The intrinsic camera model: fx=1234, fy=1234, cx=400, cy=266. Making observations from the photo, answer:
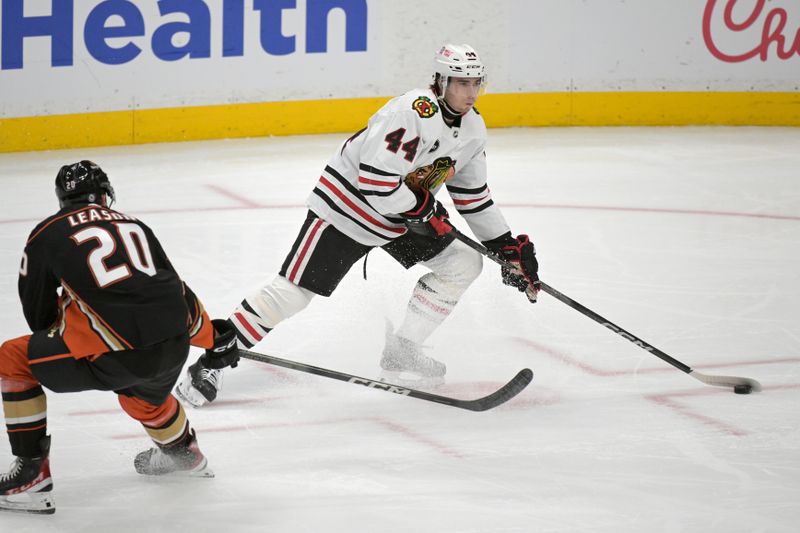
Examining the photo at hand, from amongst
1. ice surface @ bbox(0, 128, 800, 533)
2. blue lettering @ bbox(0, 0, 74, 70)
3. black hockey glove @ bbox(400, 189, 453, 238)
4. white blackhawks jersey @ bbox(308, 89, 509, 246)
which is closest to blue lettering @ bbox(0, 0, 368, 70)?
blue lettering @ bbox(0, 0, 74, 70)

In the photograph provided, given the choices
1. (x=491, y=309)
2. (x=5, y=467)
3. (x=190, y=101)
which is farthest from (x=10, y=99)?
(x=5, y=467)

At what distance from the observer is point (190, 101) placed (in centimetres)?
730

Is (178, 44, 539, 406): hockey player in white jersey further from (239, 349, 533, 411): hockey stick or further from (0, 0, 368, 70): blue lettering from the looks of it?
(0, 0, 368, 70): blue lettering

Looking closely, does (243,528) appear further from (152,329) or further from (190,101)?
(190,101)

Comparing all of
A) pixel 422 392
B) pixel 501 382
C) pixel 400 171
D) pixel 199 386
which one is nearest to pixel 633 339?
pixel 501 382

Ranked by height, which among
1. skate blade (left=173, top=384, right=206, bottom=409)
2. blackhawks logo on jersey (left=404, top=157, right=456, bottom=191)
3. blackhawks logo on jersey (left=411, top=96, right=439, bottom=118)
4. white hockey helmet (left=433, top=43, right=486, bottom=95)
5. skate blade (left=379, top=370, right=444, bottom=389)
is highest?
white hockey helmet (left=433, top=43, right=486, bottom=95)

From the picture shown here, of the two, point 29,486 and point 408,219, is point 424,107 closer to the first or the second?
point 408,219

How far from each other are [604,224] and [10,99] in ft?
10.9

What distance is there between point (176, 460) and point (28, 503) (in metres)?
0.35

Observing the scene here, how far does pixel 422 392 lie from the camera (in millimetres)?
3379

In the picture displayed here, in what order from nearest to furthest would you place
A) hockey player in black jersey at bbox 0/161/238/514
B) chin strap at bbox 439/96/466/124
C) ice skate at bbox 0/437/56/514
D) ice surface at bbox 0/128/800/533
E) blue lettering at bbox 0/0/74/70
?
hockey player in black jersey at bbox 0/161/238/514, ice skate at bbox 0/437/56/514, ice surface at bbox 0/128/800/533, chin strap at bbox 439/96/466/124, blue lettering at bbox 0/0/74/70

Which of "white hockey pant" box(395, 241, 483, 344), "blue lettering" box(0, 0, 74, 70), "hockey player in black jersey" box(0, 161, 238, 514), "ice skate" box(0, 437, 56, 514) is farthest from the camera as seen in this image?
"blue lettering" box(0, 0, 74, 70)

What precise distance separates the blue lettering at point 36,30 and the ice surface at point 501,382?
569mm

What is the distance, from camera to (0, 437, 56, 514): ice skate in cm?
260
